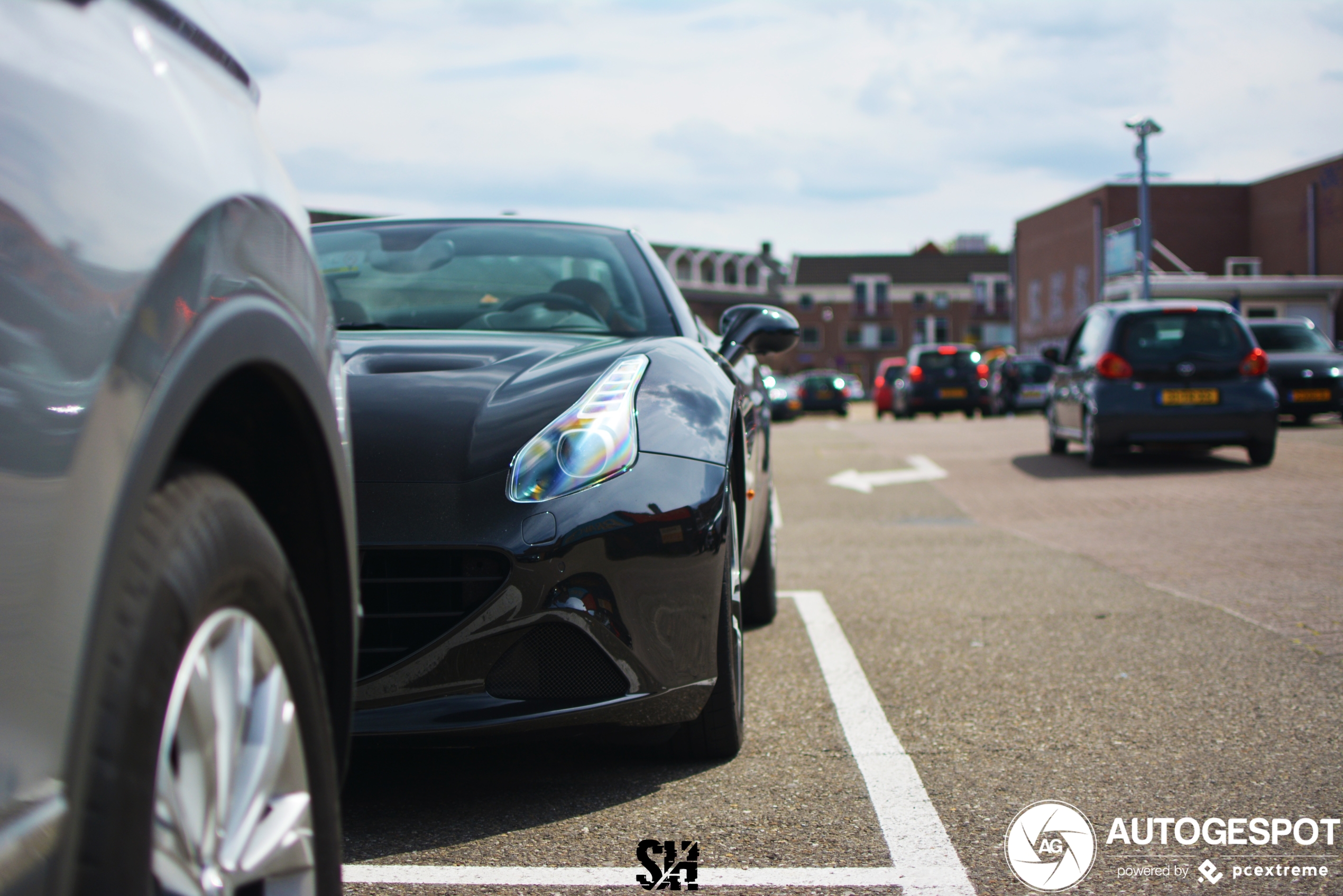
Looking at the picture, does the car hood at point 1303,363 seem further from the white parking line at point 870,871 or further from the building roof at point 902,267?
the building roof at point 902,267

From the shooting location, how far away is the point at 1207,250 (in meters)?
56.0

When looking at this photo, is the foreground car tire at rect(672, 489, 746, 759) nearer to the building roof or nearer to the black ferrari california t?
the black ferrari california t

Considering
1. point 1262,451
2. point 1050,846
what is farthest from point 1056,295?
point 1050,846

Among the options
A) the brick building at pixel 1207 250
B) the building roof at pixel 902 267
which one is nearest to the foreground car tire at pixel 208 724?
the brick building at pixel 1207 250

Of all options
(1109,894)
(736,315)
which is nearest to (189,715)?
(1109,894)

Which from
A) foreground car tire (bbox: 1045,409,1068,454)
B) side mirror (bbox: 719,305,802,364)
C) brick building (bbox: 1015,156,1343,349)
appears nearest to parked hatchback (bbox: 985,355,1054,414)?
brick building (bbox: 1015,156,1343,349)

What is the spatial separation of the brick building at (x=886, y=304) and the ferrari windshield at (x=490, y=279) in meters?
86.3

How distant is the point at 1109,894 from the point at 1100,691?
5.37 feet

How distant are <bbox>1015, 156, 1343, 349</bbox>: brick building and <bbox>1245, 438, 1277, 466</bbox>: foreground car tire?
31122 mm

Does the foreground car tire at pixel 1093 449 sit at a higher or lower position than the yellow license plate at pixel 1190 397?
lower

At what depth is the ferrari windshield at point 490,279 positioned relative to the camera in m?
4.25

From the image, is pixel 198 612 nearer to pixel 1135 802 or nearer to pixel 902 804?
pixel 902 804

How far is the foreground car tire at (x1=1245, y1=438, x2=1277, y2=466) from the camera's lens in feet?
40.2

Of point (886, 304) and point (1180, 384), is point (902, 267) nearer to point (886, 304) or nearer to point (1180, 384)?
point (886, 304)
